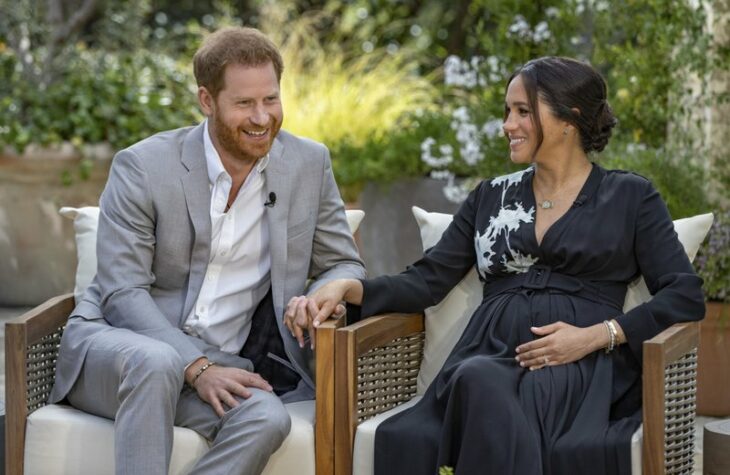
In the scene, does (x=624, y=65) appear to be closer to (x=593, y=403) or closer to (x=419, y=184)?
(x=419, y=184)

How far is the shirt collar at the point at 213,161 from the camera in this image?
11.9 ft

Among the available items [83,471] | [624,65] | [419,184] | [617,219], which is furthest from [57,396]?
[419,184]

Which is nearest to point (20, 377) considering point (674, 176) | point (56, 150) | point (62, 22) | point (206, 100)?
point (206, 100)

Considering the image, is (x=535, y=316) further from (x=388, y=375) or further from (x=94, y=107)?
(x=94, y=107)

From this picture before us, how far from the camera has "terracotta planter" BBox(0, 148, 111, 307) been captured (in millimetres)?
7391

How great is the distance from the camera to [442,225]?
12.7 feet

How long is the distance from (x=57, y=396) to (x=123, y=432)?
412 mm

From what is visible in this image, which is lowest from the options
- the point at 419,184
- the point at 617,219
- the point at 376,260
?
the point at 376,260

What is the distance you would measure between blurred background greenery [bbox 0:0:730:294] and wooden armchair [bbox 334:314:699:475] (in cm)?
174

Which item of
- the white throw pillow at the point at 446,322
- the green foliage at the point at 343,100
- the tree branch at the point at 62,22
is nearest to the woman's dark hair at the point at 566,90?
the white throw pillow at the point at 446,322

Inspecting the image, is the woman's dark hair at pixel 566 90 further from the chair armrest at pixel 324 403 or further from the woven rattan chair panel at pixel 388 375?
the chair armrest at pixel 324 403

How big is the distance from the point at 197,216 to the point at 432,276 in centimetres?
68

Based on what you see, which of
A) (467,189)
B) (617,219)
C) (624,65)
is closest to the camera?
(617,219)

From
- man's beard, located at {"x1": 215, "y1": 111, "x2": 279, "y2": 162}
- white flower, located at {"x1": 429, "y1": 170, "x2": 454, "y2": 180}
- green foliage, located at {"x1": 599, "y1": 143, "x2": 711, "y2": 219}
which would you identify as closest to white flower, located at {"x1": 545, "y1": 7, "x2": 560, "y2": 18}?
white flower, located at {"x1": 429, "y1": 170, "x2": 454, "y2": 180}
